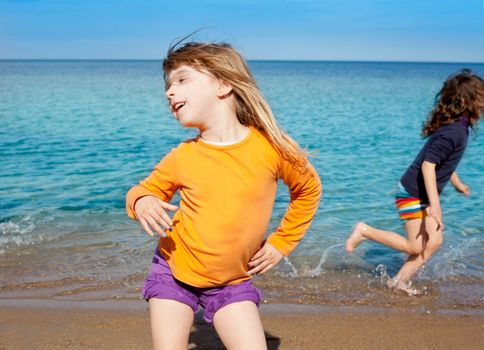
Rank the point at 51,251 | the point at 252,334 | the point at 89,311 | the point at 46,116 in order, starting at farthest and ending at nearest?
1. the point at 46,116
2. the point at 51,251
3. the point at 89,311
4. the point at 252,334

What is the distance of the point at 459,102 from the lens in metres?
4.57

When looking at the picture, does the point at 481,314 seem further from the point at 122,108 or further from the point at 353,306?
the point at 122,108

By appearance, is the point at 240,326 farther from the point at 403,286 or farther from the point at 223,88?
the point at 403,286

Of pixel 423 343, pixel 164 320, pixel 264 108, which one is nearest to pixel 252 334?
pixel 164 320

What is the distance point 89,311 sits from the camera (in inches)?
161

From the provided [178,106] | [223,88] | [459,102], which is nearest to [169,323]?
[178,106]

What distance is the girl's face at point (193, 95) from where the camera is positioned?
2.60 metres

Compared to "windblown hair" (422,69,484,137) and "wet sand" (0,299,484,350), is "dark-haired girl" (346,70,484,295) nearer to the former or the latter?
"windblown hair" (422,69,484,137)

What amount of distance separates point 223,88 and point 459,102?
2609 millimetres

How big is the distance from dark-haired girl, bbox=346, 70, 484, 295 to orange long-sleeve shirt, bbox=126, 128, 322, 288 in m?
2.18

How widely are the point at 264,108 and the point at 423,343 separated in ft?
6.59

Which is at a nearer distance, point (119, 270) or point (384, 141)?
point (119, 270)

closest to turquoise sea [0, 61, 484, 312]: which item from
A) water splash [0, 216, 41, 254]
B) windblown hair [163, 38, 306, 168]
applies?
water splash [0, 216, 41, 254]

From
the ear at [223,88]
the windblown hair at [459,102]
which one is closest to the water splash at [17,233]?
the ear at [223,88]
